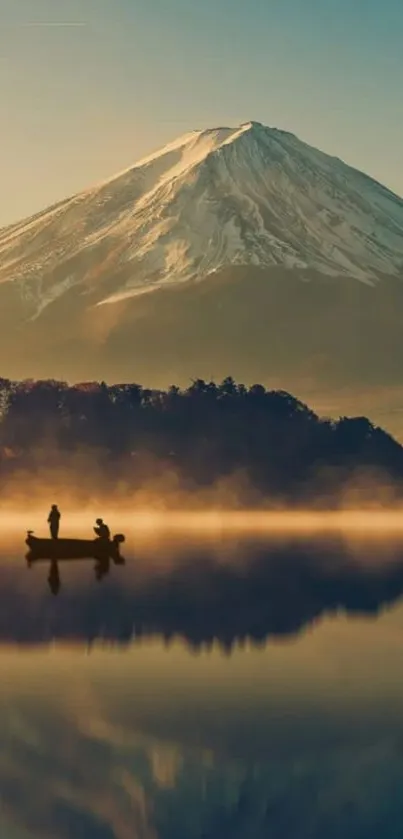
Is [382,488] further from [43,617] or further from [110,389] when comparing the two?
[43,617]

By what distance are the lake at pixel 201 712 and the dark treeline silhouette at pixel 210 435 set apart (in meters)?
80.9

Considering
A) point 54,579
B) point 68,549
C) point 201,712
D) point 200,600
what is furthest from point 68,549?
point 201,712

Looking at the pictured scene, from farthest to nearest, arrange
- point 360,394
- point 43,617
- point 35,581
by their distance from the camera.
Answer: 1. point 360,394
2. point 35,581
3. point 43,617

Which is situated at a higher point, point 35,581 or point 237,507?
point 237,507

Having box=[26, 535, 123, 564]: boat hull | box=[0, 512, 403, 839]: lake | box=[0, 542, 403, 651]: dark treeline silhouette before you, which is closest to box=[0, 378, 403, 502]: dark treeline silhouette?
box=[0, 542, 403, 651]: dark treeline silhouette

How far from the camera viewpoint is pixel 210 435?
14462 cm

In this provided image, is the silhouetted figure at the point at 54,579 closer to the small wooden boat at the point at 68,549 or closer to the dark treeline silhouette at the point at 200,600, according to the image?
the dark treeline silhouette at the point at 200,600

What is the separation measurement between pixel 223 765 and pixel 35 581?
34678 mm

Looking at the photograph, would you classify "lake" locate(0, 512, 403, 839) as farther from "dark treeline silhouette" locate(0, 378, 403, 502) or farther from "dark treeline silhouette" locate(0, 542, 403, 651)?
"dark treeline silhouette" locate(0, 378, 403, 502)

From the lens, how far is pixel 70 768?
28109 mm

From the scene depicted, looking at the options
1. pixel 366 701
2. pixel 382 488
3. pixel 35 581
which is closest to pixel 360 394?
pixel 382 488

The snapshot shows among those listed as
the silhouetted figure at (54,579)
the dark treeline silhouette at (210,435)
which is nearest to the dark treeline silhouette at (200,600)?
the silhouetted figure at (54,579)

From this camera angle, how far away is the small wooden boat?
7119 cm

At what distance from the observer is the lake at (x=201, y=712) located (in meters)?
25.6
